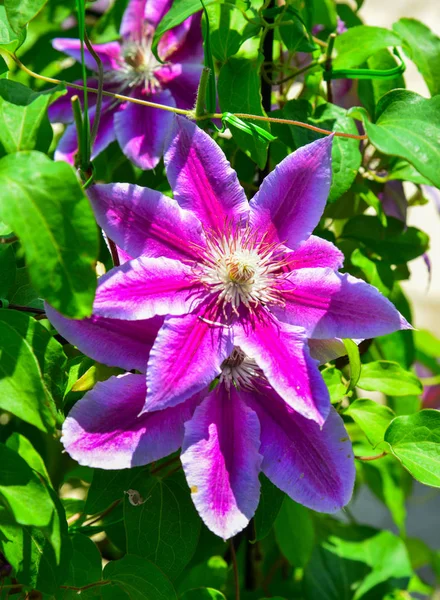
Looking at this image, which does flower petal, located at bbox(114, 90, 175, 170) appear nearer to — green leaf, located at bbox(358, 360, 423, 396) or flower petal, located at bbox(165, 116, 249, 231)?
flower petal, located at bbox(165, 116, 249, 231)

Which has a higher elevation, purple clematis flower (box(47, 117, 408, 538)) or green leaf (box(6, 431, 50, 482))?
purple clematis flower (box(47, 117, 408, 538))

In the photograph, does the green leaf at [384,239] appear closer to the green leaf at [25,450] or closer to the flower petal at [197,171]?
the flower petal at [197,171]

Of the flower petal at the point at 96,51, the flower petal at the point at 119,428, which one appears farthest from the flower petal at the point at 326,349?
the flower petal at the point at 96,51

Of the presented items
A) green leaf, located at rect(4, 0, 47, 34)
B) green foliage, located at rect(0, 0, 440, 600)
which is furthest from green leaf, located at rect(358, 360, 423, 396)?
green leaf, located at rect(4, 0, 47, 34)

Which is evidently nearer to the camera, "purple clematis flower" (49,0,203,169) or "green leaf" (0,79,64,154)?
"green leaf" (0,79,64,154)

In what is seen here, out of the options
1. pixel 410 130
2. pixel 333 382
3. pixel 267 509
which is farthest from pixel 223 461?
pixel 410 130

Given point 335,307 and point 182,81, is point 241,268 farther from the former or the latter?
point 182,81
